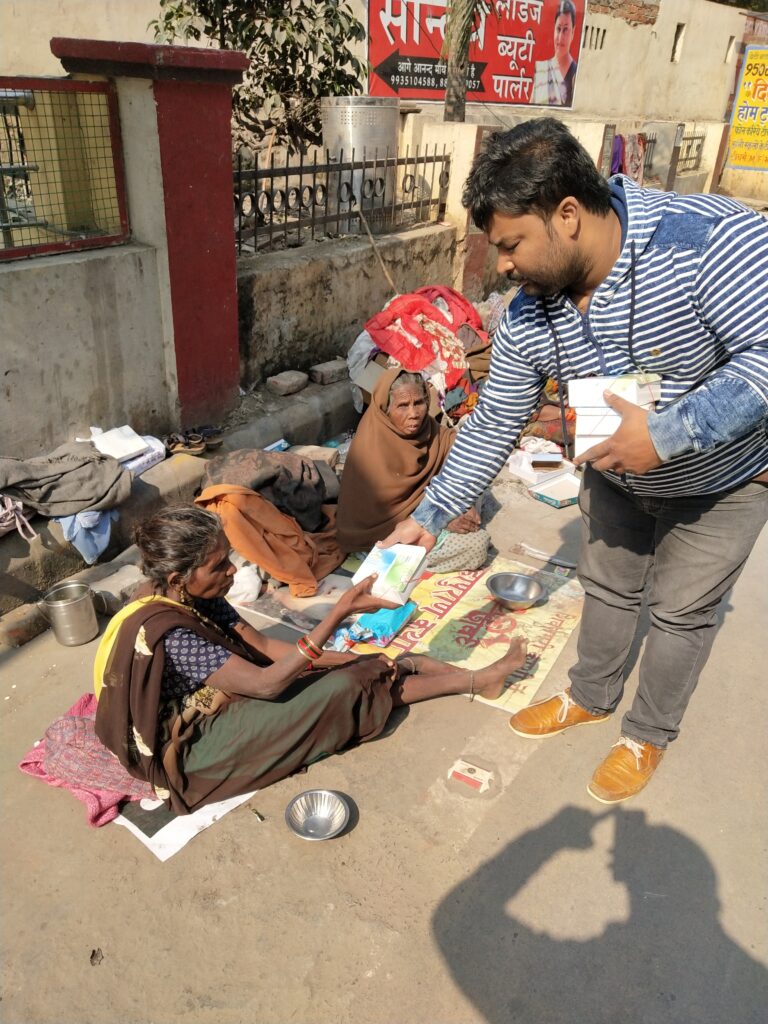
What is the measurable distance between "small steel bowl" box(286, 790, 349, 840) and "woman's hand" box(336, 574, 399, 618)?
2.12 feet

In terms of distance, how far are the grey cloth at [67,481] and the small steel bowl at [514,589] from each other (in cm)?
193

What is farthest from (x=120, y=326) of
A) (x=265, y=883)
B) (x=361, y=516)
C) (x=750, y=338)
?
(x=750, y=338)

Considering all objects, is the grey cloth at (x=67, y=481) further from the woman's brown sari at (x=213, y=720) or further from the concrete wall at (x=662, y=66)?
the concrete wall at (x=662, y=66)

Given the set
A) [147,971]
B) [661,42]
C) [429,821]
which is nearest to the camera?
[147,971]

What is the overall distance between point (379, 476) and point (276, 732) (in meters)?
2.05

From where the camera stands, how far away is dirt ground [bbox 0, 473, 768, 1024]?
1973mm

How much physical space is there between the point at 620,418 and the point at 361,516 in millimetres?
2464

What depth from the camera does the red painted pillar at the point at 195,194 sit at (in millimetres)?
3748

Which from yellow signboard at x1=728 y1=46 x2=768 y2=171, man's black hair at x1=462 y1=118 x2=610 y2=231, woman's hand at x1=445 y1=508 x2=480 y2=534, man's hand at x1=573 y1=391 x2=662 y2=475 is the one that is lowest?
woman's hand at x1=445 y1=508 x2=480 y2=534

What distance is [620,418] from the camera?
1871mm

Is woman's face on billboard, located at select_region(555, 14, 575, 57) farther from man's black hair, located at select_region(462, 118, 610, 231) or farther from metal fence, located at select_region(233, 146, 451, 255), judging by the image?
man's black hair, located at select_region(462, 118, 610, 231)

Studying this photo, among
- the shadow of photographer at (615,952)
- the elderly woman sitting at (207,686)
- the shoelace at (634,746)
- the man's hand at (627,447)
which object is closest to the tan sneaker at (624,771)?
the shoelace at (634,746)

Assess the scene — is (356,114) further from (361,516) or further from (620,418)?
(620,418)

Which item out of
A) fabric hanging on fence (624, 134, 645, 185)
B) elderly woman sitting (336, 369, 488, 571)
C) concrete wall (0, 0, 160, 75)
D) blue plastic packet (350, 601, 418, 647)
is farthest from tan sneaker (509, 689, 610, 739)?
fabric hanging on fence (624, 134, 645, 185)
